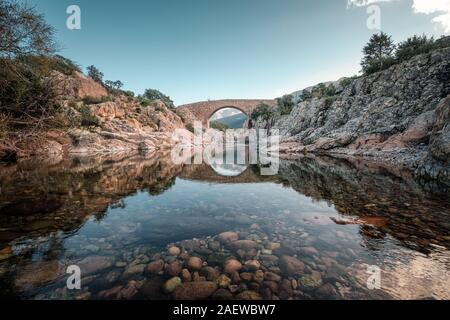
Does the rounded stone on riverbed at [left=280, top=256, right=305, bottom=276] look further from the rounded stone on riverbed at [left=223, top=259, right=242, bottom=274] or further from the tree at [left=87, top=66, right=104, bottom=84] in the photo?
the tree at [left=87, top=66, right=104, bottom=84]

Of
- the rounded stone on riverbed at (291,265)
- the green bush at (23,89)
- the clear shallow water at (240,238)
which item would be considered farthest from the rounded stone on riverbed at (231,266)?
the green bush at (23,89)

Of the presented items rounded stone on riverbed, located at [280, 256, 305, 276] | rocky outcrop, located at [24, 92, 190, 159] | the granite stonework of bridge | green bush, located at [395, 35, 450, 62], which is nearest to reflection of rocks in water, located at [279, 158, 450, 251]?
rounded stone on riverbed, located at [280, 256, 305, 276]

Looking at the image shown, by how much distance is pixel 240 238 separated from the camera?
153 inches

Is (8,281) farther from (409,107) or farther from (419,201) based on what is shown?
(409,107)

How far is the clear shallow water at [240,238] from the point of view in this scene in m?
2.57

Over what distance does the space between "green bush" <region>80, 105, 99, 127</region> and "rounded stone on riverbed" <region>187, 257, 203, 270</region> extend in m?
33.2

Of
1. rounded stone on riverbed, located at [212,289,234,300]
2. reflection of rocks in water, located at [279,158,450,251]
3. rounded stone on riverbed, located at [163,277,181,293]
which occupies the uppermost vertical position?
reflection of rocks in water, located at [279,158,450,251]

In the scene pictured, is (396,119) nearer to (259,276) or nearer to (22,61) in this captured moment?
(259,276)

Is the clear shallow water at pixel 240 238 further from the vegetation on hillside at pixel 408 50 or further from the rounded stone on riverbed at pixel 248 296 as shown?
the vegetation on hillside at pixel 408 50

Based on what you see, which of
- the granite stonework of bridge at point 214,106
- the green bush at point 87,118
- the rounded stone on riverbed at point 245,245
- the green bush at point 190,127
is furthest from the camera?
the granite stonework of bridge at point 214,106

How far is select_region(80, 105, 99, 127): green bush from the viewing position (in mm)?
29881

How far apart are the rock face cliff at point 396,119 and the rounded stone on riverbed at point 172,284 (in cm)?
1033

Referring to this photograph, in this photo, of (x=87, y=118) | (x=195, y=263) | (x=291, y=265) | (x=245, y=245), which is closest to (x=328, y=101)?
(x=245, y=245)

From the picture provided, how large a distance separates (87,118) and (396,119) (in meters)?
35.0
